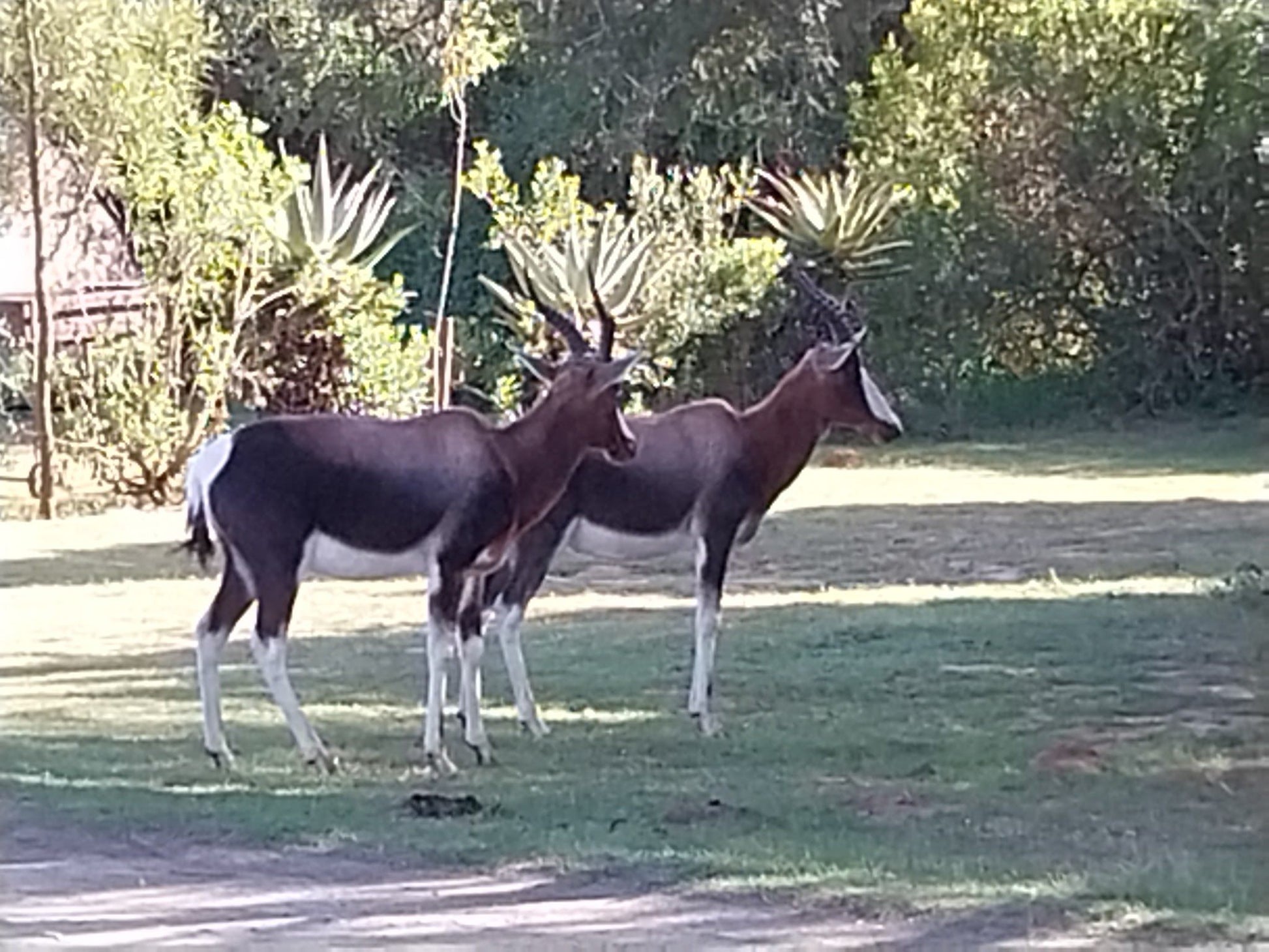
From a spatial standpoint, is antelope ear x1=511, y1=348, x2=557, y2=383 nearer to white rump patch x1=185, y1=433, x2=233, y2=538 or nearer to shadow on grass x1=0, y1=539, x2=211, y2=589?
white rump patch x1=185, y1=433, x2=233, y2=538

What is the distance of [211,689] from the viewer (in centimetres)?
1119

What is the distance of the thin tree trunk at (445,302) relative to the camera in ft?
87.7

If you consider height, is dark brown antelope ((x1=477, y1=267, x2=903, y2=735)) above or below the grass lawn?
above

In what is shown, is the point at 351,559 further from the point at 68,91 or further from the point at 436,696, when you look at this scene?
the point at 68,91

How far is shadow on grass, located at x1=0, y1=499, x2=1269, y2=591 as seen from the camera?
18.9 meters

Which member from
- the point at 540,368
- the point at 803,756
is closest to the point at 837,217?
the point at 540,368

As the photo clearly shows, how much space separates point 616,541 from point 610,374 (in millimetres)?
1063

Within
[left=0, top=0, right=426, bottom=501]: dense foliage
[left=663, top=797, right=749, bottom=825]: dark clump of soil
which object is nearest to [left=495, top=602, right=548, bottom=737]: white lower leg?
[left=663, top=797, right=749, bottom=825]: dark clump of soil

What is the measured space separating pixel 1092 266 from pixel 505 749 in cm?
2030

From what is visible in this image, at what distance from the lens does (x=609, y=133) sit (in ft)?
100

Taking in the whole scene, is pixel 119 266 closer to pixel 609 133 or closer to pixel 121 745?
pixel 609 133

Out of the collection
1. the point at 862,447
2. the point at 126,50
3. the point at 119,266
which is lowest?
the point at 862,447

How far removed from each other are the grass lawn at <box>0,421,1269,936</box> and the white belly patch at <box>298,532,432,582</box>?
76 centimetres

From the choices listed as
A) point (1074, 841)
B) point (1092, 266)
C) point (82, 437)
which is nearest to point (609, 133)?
point (1092, 266)
